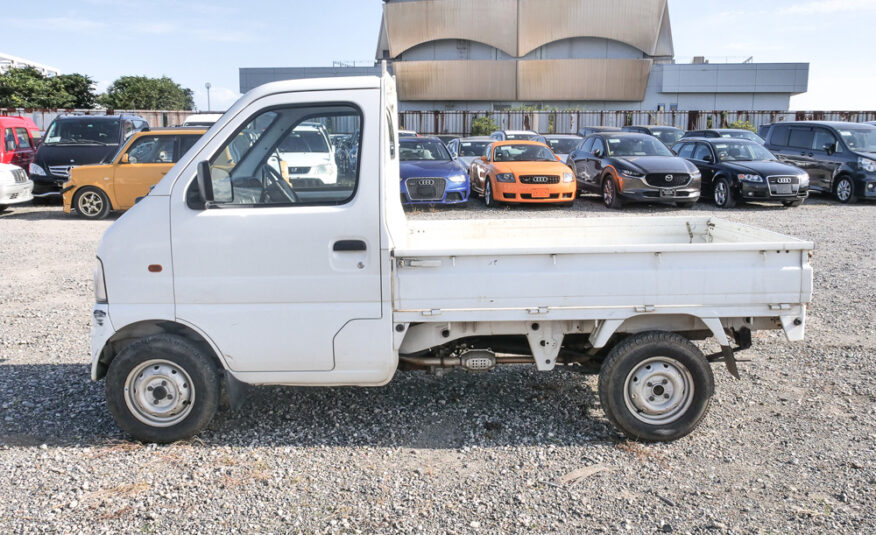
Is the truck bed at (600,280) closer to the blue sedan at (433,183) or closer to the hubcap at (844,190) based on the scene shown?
the blue sedan at (433,183)

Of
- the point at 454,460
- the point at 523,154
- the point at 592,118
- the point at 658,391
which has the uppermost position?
the point at 592,118

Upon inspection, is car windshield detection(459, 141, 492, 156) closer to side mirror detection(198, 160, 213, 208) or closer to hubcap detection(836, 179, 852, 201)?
hubcap detection(836, 179, 852, 201)

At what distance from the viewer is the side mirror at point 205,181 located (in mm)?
4223

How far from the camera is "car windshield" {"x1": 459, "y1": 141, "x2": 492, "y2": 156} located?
21578mm

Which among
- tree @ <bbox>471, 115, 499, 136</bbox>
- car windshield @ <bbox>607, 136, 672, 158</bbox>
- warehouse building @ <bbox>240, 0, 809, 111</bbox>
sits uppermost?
warehouse building @ <bbox>240, 0, 809, 111</bbox>

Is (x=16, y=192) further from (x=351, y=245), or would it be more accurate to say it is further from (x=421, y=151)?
(x=351, y=245)

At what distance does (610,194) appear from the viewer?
16.8 metres

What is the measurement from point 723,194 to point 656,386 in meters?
13.8

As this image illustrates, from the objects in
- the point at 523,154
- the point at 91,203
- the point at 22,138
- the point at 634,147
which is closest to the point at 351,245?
the point at 91,203

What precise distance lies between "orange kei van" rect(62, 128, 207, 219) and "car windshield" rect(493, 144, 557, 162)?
7.00 meters

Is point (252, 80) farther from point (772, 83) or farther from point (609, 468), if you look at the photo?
point (609, 468)

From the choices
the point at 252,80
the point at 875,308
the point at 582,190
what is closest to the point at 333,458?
the point at 875,308

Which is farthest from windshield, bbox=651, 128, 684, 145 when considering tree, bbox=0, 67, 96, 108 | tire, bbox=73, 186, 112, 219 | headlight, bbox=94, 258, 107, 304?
tree, bbox=0, 67, 96, 108

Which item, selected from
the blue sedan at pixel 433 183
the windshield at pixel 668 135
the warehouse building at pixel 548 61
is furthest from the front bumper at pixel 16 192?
the warehouse building at pixel 548 61
